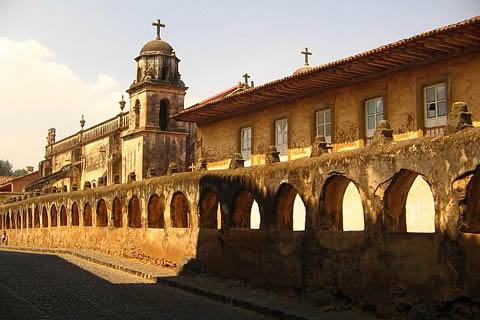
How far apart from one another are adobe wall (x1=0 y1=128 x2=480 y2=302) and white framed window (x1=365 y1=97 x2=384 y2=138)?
143 inches

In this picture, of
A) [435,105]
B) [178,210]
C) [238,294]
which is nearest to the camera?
[238,294]

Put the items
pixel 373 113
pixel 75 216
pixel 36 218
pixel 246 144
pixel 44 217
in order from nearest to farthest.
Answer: pixel 373 113 < pixel 246 144 < pixel 75 216 < pixel 44 217 < pixel 36 218

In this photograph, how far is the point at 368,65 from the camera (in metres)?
15.1

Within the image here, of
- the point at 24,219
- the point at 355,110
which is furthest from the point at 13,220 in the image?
the point at 355,110

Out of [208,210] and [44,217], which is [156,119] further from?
[208,210]

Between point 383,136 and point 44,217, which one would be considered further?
point 44,217

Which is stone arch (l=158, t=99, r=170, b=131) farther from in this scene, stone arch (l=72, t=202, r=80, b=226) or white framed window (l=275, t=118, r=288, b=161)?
white framed window (l=275, t=118, r=288, b=161)

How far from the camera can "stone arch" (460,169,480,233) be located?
905 cm

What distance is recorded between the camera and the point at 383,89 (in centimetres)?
1570

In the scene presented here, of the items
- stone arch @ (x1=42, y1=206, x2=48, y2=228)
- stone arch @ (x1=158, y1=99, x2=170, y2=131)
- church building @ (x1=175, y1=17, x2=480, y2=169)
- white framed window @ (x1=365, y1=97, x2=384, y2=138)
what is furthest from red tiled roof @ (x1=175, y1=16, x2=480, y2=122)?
stone arch @ (x1=42, y1=206, x2=48, y2=228)

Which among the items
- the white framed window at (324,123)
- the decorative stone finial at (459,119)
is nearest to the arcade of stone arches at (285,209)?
the decorative stone finial at (459,119)

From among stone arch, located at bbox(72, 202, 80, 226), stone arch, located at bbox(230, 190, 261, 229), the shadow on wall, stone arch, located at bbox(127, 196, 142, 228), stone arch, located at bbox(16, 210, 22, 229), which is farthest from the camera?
stone arch, located at bbox(16, 210, 22, 229)

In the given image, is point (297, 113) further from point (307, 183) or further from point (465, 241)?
point (465, 241)

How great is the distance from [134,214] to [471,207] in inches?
604
